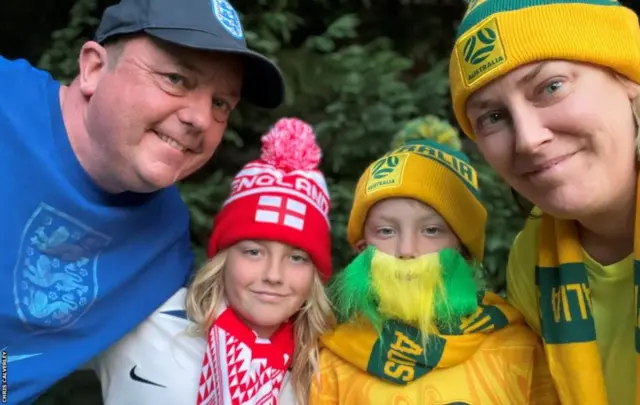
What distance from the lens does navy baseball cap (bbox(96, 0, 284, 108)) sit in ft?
6.57

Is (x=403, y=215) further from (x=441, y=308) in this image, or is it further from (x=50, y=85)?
(x=50, y=85)

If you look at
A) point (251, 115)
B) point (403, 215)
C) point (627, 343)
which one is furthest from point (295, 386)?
point (251, 115)

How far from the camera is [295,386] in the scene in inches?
92.7

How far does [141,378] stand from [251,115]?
5.60 ft

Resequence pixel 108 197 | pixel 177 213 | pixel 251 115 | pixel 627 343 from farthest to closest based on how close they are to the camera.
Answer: pixel 251 115, pixel 177 213, pixel 108 197, pixel 627 343

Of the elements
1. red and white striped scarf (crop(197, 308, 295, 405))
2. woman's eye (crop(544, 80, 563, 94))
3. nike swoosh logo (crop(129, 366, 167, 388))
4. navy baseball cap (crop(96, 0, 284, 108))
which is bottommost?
nike swoosh logo (crop(129, 366, 167, 388))

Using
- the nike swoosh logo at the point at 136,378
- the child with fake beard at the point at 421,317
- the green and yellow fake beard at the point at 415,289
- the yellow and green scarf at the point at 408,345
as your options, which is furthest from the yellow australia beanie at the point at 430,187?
the nike swoosh logo at the point at 136,378

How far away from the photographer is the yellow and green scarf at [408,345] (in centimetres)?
224

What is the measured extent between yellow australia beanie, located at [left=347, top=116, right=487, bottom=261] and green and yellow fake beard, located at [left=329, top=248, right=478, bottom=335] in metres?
0.14

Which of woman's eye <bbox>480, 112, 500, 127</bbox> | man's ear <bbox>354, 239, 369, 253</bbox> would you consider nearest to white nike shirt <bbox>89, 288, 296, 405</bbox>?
man's ear <bbox>354, 239, 369, 253</bbox>

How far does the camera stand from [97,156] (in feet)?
6.97

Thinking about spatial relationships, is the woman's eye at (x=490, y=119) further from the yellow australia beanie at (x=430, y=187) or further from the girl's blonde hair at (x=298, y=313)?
the girl's blonde hair at (x=298, y=313)

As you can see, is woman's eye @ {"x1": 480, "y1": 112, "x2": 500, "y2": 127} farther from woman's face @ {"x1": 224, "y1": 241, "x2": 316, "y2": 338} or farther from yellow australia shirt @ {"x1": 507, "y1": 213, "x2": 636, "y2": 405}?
woman's face @ {"x1": 224, "y1": 241, "x2": 316, "y2": 338}

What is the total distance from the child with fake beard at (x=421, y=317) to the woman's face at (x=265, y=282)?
0.50 feet
